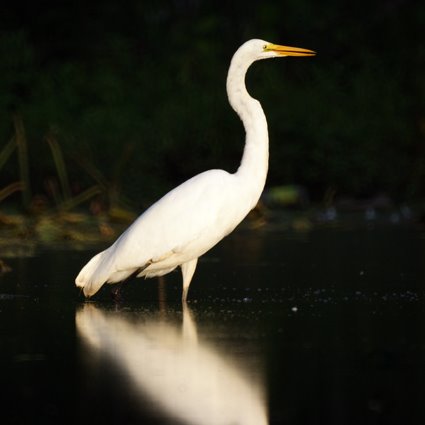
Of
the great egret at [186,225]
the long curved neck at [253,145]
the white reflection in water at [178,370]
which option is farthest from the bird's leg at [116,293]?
the long curved neck at [253,145]

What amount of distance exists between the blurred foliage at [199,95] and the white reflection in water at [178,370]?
8.34m

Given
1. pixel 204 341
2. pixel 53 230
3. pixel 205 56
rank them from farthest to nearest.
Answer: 1. pixel 205 56
2. pixel 53 230
3. pixel 204 341

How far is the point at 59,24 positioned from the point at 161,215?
576 inches

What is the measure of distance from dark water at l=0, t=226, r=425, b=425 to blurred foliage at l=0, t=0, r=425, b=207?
6.35 metres

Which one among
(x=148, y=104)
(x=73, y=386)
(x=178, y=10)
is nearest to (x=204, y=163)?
(x=148, y=104)

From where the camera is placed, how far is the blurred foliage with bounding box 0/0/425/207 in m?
18.3

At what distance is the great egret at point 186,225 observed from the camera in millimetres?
8414

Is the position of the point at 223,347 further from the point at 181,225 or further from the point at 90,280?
the point at 181,225

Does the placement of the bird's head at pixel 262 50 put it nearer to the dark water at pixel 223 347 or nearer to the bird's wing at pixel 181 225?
the bird's wing at pixel 181 225

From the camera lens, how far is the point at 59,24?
74.8 feet

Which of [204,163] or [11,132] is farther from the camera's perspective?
[204,163]

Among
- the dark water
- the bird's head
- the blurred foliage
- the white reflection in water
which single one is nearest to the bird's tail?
the dark water

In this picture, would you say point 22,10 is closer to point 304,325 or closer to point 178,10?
point 178,10

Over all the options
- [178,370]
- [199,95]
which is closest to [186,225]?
[178,370]
